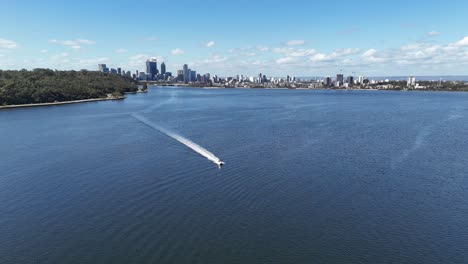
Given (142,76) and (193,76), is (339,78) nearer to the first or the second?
(193,76)

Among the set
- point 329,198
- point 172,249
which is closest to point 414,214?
point 329,198

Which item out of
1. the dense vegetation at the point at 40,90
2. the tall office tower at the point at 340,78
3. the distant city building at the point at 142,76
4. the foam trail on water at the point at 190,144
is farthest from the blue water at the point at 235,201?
the distant city building at the point at 142,76

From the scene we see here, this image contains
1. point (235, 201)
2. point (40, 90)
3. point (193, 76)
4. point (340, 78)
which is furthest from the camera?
point (193, 76)

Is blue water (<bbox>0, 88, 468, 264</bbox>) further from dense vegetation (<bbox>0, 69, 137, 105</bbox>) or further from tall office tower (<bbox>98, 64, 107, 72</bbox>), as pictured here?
tall office tower (<bbox>98, 64, 107, 72</bbox>)

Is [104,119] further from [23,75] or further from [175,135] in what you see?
[23,75]

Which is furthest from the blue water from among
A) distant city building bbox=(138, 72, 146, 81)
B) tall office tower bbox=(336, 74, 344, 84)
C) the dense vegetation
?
distant city building bbox=(138, 72, 146, 81)

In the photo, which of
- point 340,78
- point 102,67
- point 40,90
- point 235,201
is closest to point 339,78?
point 340,78

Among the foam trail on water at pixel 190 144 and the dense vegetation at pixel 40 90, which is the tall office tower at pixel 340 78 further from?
the foam trail on water at pixel 190 144

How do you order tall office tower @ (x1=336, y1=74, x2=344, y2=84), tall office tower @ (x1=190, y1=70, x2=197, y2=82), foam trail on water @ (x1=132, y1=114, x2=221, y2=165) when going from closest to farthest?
1. foam trail on water @ (x1=132, y1=114, x2=221, y2=165)
2. tall office tower @ (x1=336, y1=74, x2=344, y2=84)
3. tall office tower @ (x1=190, y1=70, x2=197, y2=82)
